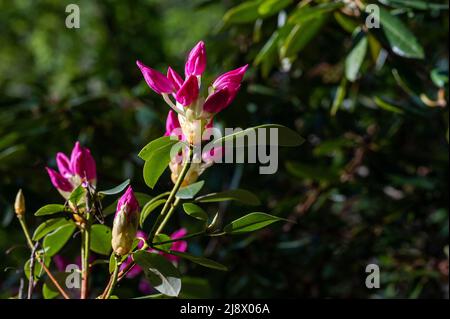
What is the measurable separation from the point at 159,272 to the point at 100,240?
18 cm

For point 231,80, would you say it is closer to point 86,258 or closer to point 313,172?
point 86,258

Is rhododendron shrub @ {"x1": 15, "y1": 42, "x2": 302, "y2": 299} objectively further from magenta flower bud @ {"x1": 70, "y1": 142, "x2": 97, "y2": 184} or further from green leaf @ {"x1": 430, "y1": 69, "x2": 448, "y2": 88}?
green leaf @ {"x1": 430, "y1": 69, "x2": 448, "y2": 88}

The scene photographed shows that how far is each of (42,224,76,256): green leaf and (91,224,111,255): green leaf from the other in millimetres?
29

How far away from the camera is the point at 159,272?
59 cm

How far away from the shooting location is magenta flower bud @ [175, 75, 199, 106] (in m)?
0.59

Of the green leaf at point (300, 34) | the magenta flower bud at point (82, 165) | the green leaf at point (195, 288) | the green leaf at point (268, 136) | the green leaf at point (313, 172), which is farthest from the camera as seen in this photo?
the green leaf at point (313, 172)

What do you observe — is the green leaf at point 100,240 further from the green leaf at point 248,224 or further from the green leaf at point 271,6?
the green leaf at point 271,6

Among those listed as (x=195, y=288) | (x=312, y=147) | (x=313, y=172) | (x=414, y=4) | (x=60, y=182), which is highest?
(x=414, y=4)

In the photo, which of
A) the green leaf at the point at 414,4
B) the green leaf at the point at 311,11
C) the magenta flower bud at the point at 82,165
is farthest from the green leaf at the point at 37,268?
the green leaf at the point at 414,4

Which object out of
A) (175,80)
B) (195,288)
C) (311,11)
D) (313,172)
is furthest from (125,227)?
(313,172)

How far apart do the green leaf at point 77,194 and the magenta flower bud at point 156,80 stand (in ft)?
0.43

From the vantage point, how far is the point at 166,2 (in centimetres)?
374

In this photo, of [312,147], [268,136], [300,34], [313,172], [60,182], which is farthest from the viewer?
[312,147]

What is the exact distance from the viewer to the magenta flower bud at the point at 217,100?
599 millimetres
